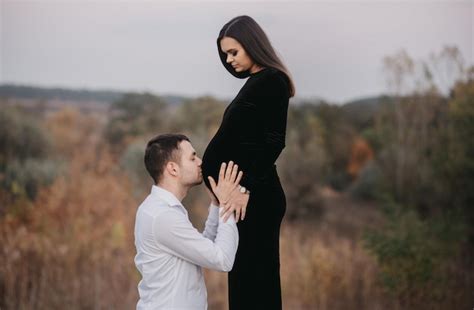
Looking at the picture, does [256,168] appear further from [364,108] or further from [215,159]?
[364,108]

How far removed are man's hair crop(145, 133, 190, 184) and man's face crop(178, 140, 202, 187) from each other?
2 centimetres

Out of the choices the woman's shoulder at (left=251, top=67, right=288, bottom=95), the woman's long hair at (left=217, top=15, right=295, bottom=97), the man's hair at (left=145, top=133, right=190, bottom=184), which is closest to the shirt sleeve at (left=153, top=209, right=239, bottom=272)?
the man's hair at (left=145, top=133, right=190, bottom=184)

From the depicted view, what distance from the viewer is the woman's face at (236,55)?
116 inches

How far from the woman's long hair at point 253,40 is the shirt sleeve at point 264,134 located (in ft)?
0.29

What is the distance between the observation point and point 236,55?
9.75 feet

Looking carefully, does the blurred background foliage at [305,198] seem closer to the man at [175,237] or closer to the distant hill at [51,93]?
the distant hill at [51,93]

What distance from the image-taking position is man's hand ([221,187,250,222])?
2.79m

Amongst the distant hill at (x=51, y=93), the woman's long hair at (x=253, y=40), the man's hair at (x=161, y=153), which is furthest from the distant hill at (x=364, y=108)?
the man's hair at (x=161, y=153)

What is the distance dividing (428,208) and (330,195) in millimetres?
7277

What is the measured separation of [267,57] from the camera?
117 inches

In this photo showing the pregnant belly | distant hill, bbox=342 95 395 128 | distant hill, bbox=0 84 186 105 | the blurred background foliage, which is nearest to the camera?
the pregnant belly

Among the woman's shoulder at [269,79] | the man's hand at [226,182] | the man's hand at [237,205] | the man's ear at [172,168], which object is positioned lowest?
the man's hand at [237,205]

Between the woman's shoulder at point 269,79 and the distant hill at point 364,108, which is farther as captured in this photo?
the distant hill at point 364,108

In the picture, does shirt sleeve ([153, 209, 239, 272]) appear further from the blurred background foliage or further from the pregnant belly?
the blurred background foliage
